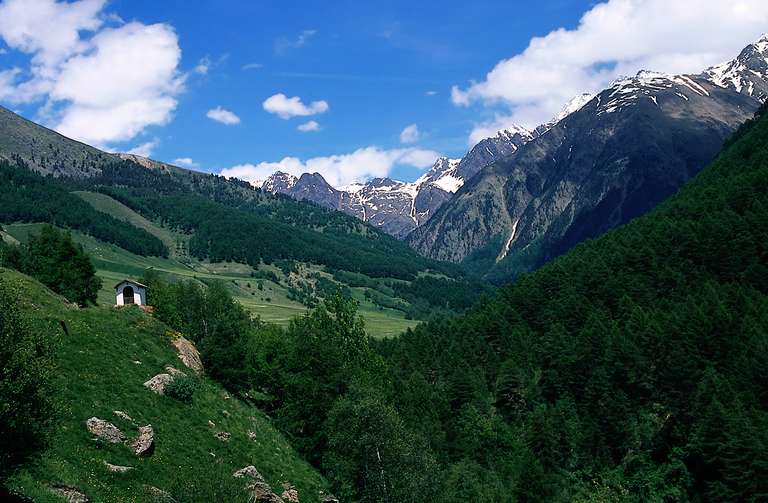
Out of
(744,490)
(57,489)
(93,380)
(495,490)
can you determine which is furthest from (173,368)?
(744,490)

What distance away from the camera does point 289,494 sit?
5106cm

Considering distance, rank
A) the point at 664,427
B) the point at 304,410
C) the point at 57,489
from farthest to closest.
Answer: the point at 664,427
the point at 304,410
the point at 57,489

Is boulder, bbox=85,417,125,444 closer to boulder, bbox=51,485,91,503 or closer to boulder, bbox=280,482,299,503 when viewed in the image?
boulder, bbox=51,485,91,503

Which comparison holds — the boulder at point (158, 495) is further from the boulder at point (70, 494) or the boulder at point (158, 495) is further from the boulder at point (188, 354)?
the boulder at point (188, 354)

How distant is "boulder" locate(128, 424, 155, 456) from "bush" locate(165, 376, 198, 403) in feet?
26.8

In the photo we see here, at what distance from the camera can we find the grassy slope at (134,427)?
3303 centimetres

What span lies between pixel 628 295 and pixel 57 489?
12507 centimetres

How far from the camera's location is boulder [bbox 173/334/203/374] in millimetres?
64125

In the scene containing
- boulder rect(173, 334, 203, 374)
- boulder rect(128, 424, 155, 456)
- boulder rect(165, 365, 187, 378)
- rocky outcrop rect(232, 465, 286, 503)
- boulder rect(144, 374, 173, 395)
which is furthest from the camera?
boulder rect(173, 334, 203, 374)

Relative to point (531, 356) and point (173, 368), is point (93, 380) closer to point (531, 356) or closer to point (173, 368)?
point (173, 368)

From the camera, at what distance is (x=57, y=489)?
31.3 meters

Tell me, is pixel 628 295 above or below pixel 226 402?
above

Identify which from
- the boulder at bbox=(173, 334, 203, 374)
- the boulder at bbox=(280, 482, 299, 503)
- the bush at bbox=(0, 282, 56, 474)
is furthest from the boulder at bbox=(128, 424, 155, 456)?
the boulder at bbox=(173, 334, 203, 374)

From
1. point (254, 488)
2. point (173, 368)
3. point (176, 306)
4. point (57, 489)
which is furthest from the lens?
point (176, 306)
